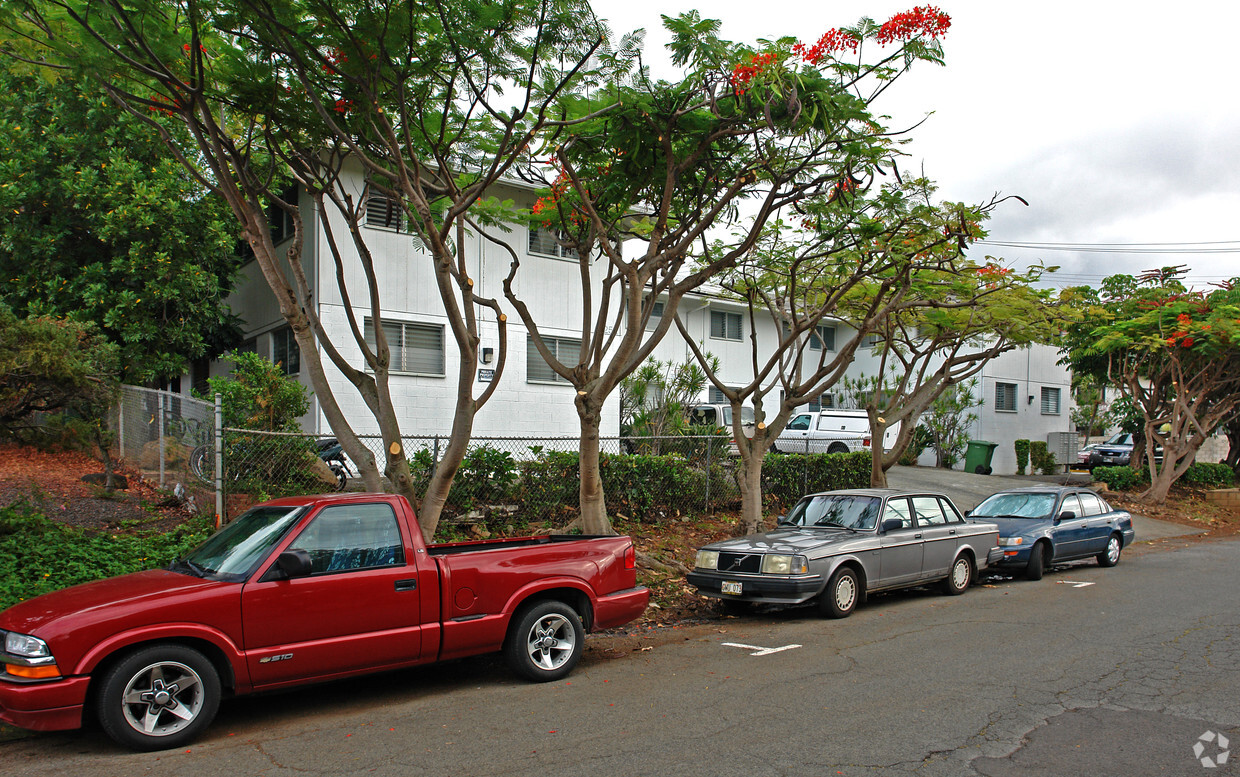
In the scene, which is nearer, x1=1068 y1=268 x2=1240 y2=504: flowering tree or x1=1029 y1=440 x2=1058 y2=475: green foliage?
x1=1068 y1=268 x2=1240 y2=504: flowering tree

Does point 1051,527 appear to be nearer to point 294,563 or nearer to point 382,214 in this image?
point 294,563

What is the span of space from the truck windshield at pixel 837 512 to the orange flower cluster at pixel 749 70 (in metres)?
5.17

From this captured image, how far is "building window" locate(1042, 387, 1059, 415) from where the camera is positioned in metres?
32.3

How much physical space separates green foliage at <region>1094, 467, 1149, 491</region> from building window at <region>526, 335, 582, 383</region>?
52.0 feet

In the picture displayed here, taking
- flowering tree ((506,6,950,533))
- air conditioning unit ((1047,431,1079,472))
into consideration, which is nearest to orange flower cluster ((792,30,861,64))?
flowering tree ((506,6,950,533))

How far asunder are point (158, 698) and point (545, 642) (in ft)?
9.07

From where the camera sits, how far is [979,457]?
28.3m

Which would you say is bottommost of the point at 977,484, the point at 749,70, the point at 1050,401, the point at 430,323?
the point at 977,484

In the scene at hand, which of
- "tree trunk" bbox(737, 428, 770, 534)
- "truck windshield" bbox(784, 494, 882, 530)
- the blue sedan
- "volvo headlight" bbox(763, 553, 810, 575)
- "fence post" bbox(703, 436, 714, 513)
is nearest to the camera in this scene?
"volvo headlight" bbox(763, 553, 810, 575)

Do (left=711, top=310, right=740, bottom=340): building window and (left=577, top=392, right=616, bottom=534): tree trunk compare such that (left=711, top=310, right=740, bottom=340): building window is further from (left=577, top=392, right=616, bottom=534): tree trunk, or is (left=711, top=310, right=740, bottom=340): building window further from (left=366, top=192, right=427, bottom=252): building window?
(left=577, top=392, right=616, bottom=534): tree trunk

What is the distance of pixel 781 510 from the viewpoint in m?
16.8

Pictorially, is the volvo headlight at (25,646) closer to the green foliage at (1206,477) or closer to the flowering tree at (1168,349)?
the flowering tree at (1168,349)

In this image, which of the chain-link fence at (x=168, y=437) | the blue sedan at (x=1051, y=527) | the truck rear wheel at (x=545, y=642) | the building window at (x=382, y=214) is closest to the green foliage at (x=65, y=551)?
the chain-link fence at (x=168, y=437)

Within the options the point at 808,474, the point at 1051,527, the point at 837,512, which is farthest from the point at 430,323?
the point at 1051,527
